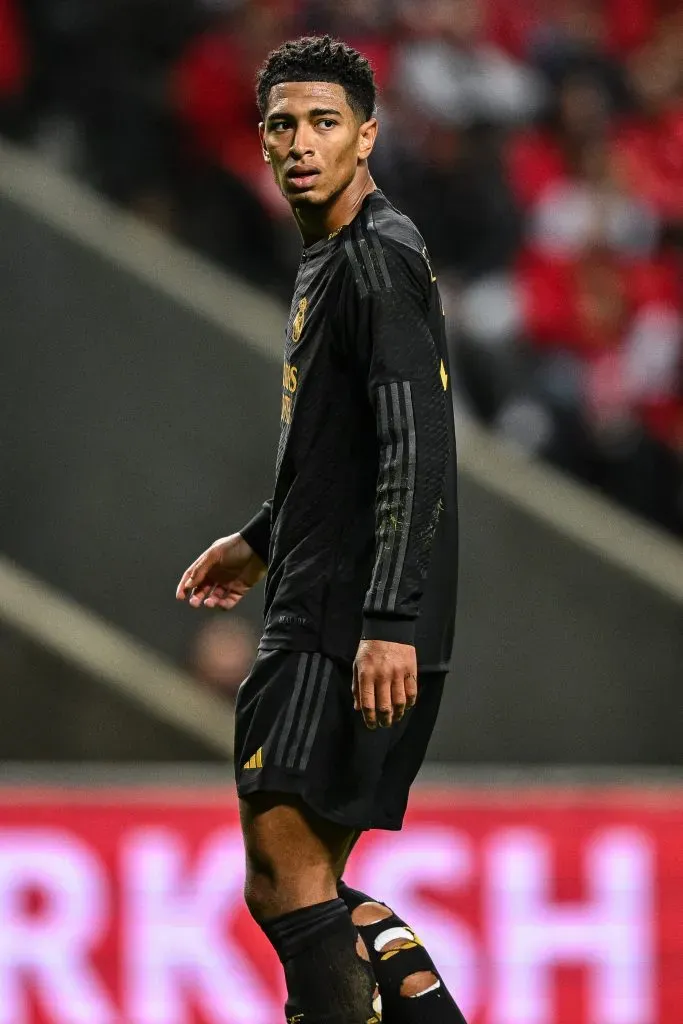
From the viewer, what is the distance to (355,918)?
10.7ft

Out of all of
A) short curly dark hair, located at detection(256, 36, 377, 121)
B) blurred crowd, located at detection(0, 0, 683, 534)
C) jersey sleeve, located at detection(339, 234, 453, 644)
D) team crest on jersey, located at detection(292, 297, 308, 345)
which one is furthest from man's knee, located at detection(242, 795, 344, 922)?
blurred crowd, located at detection(0, 0, 683, 534)

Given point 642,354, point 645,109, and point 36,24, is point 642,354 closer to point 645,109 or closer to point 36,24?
point 645,109

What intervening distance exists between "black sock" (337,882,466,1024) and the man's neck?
1204 millimetres

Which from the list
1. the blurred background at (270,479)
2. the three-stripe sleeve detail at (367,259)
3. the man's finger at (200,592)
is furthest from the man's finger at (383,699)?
the blurred background at (270,479)

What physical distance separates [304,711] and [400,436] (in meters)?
0.51

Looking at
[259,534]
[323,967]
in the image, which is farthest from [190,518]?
[323,967]

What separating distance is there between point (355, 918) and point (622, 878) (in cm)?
220

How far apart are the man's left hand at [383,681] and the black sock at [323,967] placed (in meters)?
0.39

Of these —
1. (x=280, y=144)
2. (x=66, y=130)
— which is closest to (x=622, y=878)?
(x=280, y=144)

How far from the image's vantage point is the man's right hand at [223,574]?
3.52 metres

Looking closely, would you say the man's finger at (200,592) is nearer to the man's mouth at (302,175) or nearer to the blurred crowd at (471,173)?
the man's mouth at (302,175)

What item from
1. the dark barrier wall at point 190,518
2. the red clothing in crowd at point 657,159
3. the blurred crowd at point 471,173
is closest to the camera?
the dark barrier wall at point 190,518

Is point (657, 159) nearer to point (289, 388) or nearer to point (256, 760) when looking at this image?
point (289, 388)

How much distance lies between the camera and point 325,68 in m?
3.06
